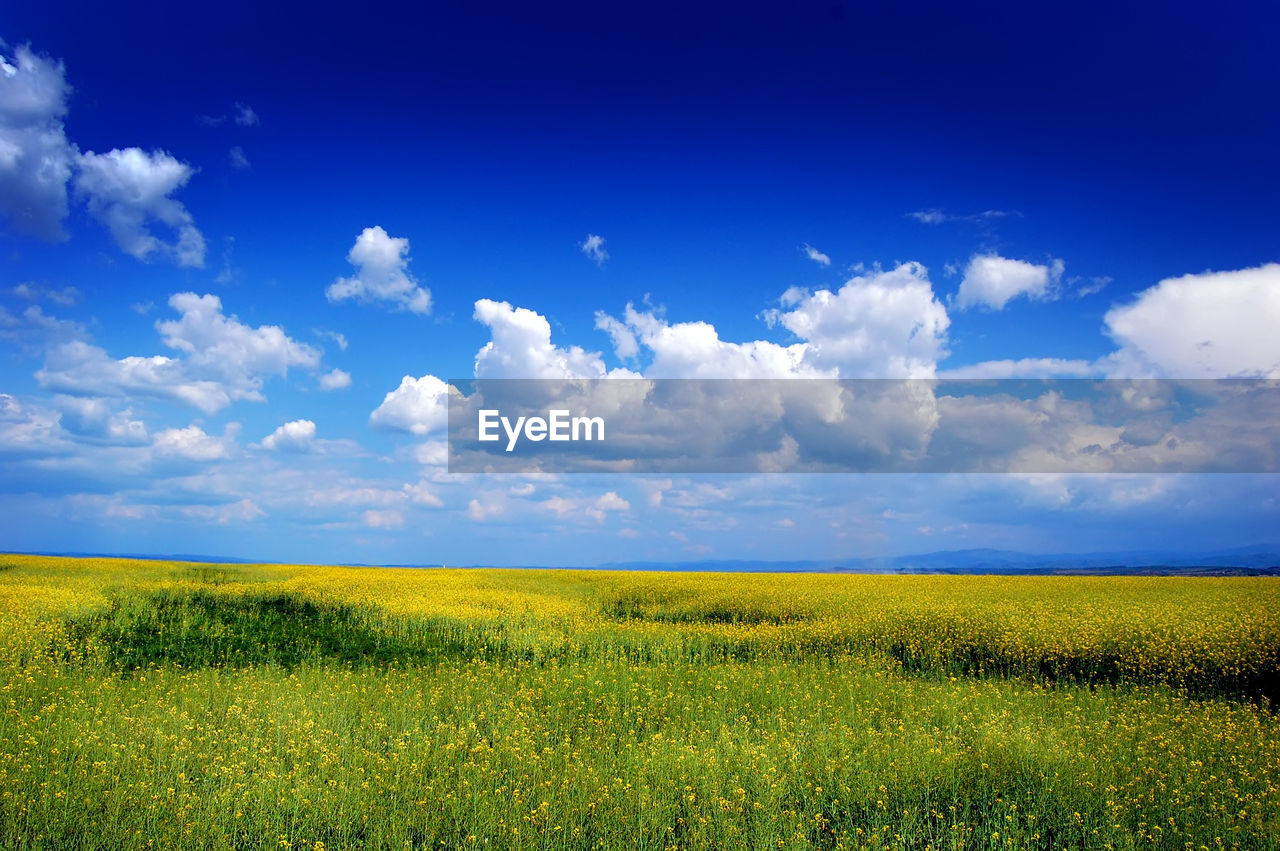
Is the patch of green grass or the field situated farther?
the patch of green grass

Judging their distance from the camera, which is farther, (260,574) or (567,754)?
(260,574)

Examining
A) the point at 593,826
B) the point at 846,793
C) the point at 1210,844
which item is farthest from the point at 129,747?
the point at 1210,844

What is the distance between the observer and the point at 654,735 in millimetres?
9328

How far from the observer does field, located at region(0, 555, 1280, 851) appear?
7.29m

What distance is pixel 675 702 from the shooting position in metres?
11.6

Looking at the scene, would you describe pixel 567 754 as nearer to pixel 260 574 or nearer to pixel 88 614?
pixel 88 614

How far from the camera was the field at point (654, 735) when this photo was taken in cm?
729

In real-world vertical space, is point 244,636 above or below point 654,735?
below

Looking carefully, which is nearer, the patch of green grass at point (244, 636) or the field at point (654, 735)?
the field at point (654, 735)

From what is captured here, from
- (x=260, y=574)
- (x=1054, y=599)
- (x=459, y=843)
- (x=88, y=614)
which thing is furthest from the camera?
(x=260, y=574)

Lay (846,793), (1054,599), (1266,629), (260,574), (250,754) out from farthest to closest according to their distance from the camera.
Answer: (260,574)
(1054,599)
(1266,629)
(250,754)
(846,793)

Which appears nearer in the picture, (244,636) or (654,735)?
(654,735)

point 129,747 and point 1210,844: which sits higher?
point 129,747

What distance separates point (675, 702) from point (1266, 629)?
1494 centimetres
